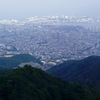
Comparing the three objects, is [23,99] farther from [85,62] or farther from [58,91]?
[85,62]

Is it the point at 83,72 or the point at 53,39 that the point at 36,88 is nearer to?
the point at 83,72

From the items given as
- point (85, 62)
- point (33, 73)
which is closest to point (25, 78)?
point (33, 73)

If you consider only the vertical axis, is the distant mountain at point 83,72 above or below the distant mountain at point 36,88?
below

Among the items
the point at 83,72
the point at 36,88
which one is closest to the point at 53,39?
the point at 83,72

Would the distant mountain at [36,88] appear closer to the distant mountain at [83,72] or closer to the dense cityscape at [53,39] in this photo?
the distant mountain at [83,72]

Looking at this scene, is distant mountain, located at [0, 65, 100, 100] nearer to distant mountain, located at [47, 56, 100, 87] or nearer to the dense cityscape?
distant mountain, located at [47, 56, 100, 87]

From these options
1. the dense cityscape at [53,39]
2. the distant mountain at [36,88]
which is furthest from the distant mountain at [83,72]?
the dense cityscape at [53,39]

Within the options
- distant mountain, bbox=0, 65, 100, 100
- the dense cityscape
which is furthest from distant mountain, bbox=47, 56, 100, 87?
the dense cityscape
